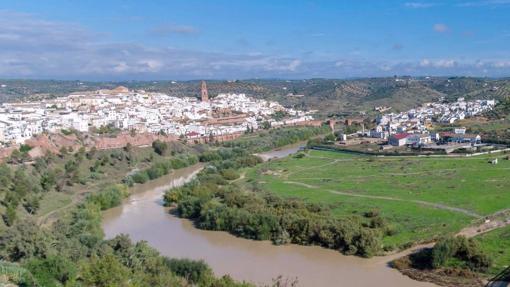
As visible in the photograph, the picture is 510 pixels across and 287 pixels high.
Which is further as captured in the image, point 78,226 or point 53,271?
point 78,226

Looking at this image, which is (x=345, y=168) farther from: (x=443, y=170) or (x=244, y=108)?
(x=244, y=108)

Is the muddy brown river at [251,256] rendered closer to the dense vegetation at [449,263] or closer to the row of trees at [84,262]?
the dense vegetation at [449,263]

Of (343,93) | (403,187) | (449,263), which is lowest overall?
(449,263)

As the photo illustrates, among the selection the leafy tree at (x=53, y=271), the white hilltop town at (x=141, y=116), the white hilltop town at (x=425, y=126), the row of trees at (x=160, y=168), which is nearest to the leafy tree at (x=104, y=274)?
the leafy tree at (x=53, y=271)

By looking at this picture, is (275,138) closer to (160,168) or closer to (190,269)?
(160,168)

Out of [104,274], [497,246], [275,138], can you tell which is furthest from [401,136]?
[104,274]

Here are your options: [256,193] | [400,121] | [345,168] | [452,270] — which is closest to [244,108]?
[400,121]
